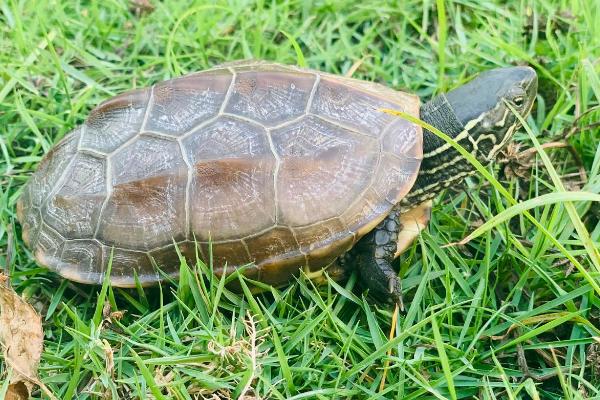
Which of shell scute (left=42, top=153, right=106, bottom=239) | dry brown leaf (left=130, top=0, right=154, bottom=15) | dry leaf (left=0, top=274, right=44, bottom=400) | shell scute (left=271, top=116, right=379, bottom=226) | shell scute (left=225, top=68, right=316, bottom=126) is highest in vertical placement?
shell scute (left=225, top=68, right=316, bottom=126)

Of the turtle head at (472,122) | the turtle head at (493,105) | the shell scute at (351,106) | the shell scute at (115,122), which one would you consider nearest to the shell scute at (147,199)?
the shell scute at (115,122)

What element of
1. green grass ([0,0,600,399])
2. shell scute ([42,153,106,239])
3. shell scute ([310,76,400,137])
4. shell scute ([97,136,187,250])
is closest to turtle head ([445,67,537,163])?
green grass ([0,0,600,399])

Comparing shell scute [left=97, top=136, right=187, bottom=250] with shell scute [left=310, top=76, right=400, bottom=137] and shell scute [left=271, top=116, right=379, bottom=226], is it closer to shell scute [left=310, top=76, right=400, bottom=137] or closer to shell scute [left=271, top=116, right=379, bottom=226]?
shell scute [left=271, top=116, right=379, bottom=226]

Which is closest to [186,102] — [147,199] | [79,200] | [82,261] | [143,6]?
[147,199]

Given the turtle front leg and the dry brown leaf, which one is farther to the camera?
the dry brown leaf

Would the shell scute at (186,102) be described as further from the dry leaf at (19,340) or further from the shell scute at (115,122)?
the dry leaf at (19,340)

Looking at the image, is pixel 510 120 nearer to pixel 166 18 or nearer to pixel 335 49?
pixel 335 49

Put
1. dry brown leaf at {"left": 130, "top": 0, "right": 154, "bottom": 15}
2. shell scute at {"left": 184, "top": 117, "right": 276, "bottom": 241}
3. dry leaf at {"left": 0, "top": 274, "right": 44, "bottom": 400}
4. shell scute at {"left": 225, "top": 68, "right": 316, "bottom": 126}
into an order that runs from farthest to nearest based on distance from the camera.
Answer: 1. dry brown leaf at {"left": 130, "top": 0, "right": 154, "bottom": 15}
2. shell scute at {"left": 225, "top": 68, "right": 316, "bottom": 126}
3. shell scute at {"left": 184, "top": 117, "right": 276, "bottom": 241}
4. dry leaf at {"left": 0, "top": 274, "right": 44, "bottom": 400}
